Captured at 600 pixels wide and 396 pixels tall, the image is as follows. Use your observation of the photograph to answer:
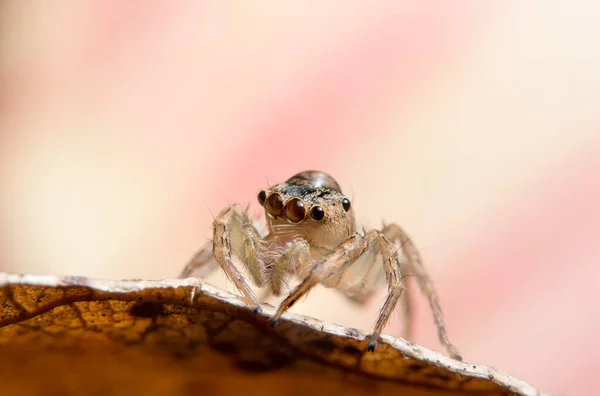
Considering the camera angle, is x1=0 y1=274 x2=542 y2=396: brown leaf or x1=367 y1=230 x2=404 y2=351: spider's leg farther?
x1=367 y1=230 x2=404 y2=351: spider's leg

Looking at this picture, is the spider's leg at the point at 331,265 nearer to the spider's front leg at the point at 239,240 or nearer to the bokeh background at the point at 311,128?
the spider's front leg at the point at 239,240

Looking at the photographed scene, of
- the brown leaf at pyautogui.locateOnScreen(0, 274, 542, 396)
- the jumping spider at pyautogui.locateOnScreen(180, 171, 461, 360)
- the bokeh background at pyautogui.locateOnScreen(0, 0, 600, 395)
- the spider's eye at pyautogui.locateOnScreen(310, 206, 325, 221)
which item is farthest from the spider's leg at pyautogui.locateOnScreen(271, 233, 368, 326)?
the bokeh background at pyautogui.locateOnScreen(0, 0, 600, 395)

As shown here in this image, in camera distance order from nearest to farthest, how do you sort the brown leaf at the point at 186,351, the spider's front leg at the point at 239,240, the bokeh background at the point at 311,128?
the brown leaf at the point at 186,351 → the spider's front leg at the point at 239,240 → the bokeh background at the point at 311,128

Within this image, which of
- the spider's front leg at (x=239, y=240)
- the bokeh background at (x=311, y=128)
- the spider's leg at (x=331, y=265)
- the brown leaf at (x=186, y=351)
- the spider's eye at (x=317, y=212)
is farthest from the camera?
the bokeh background at (x=311, y=128)

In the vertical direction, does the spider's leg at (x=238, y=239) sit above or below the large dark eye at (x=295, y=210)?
below

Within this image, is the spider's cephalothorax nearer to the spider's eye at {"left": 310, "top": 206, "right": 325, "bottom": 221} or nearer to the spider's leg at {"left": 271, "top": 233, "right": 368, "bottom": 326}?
the spider's eye at {"left": 310, "top": 206, "right": 325, "bottom": 221}

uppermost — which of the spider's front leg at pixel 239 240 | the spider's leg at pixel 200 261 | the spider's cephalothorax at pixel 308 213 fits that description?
the spider's cephalothorax at pixel 308 213

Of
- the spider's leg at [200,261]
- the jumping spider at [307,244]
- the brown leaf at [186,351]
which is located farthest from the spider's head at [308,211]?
the brown leaf at [186,351]
